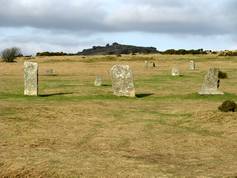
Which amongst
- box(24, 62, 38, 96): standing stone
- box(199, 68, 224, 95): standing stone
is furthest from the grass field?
box(24, 62, 38, 96): standing stone

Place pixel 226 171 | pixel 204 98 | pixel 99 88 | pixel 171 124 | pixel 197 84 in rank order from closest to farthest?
pixel 226 171
pixel 171 124
pixel 204 98
pixel 99 88
pixel 197 84

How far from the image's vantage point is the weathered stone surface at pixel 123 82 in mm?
29953

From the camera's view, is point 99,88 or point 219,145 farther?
point 99,88

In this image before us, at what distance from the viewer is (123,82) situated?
3009cm

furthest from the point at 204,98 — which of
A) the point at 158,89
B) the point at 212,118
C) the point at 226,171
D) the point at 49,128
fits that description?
the point at 226,171

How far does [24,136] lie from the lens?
56.4ft

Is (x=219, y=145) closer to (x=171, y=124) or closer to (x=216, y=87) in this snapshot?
(x=171, y=124)

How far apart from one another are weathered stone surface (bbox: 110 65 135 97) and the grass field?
678 mm

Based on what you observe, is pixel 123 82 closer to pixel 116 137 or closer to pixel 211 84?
pixel 211 84

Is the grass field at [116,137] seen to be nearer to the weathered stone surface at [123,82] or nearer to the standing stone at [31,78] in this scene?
the weathered stone surface at [123,82]

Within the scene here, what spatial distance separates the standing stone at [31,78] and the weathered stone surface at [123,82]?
4.20 metres

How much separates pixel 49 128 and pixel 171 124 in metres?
4.55

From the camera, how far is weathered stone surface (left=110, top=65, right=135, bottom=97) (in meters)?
30.0

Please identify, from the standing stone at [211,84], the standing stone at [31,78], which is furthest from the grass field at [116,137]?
the standing stone at [31,78]
